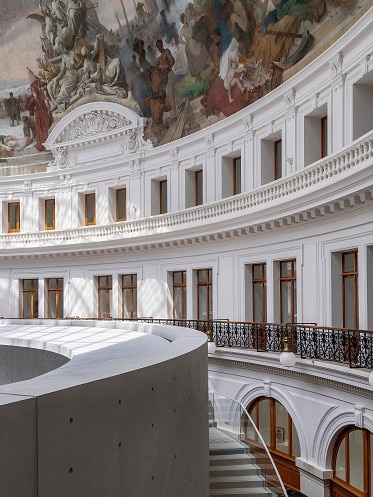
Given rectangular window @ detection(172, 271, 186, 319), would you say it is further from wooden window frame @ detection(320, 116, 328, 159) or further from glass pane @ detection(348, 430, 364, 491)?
glass pane @ detection(348, 430, 364, 491)

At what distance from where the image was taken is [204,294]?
26.5 m

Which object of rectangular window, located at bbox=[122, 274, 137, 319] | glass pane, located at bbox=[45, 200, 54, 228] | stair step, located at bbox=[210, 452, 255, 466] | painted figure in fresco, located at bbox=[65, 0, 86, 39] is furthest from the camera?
glass pane, located at bbox=[45, 200, 54, 228]

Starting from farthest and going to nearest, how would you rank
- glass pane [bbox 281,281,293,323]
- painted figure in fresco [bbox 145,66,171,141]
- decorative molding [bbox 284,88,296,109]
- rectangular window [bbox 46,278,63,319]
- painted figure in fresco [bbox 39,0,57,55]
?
rectangular window [bbox 46,278,63,319] → painted figure in fresco [bbox 39,0,57,55] → painted figure in fresco [bbox 145,66,171,141] → glass pane [bbox 281,281,293,323] → decorative molding [bbox 284,88,296,109]

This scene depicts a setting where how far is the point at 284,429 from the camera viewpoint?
20312 millimetres

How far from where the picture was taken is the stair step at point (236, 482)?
32.0ft

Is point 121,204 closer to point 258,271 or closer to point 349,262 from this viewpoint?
point 258,271

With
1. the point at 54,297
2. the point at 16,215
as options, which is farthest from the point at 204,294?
the point at 16,215

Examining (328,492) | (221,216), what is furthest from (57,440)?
(221,216)

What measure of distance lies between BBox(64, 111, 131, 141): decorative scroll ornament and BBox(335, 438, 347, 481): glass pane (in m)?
17.6

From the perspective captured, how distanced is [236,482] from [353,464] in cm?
798

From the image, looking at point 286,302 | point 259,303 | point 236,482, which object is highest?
point 286,302

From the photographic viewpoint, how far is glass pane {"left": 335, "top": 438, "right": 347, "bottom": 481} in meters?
17.2

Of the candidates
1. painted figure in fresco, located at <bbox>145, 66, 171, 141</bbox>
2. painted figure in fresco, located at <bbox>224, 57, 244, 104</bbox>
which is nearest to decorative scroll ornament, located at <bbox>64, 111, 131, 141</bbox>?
painted figure in fresco, located at <bbox>145, 66, 171, 141</bbox>

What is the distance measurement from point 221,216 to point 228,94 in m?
4.44
